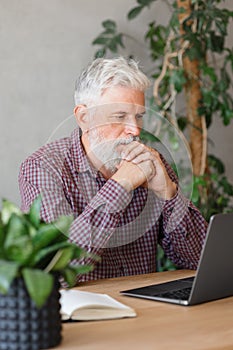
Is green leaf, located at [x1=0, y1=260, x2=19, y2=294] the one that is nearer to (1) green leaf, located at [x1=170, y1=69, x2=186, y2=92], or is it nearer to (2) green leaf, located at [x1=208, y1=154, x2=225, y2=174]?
(1) green leaf, located at [x1=170, y1=69, x2=186, y2=92]

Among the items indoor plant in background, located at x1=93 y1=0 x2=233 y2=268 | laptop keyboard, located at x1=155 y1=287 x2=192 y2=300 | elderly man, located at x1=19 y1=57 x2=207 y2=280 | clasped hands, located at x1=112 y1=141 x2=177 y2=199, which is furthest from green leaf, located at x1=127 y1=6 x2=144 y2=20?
laptop keyboard, located at x1=155 y1=287 x2=192 y2=300

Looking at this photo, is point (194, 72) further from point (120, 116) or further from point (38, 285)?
point (38, 285)

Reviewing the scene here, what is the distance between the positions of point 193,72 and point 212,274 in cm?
224

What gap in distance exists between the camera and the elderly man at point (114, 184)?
2182 millimetres

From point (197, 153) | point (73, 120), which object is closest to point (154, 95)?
point (197, 153)

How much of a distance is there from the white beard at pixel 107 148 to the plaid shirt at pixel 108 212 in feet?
0.18

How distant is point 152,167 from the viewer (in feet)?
7.47

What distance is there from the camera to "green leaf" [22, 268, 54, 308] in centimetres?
118

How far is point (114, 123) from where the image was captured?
7.19 feet

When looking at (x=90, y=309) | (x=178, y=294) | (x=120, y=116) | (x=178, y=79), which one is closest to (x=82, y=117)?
(x=120, y=116)

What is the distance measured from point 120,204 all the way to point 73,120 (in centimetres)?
33

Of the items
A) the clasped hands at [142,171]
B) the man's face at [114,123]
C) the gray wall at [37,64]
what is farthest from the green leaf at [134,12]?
the clasped hands at [142,171]

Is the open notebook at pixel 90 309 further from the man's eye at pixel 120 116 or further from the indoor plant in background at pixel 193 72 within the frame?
the indoor plant in background at pixel 193 72

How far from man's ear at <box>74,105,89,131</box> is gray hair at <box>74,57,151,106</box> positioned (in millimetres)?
36
